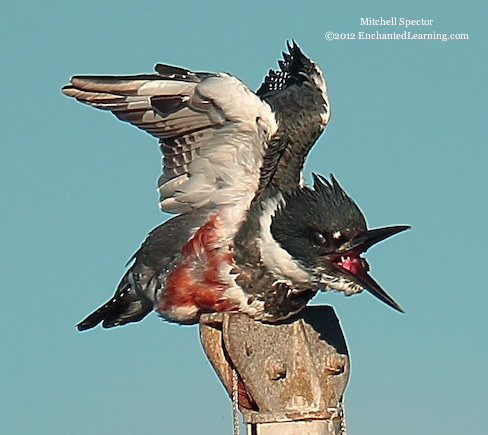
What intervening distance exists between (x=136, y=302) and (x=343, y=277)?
202 cm

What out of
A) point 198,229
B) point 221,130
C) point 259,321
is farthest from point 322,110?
point 259,321

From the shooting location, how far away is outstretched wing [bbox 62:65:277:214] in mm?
6609

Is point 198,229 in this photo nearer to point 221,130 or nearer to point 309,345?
point 221,130

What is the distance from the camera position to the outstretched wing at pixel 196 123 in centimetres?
661

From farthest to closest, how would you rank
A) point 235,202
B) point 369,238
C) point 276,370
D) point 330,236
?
point 235,202 < point 330,236 < point 369,238 < point 276,370

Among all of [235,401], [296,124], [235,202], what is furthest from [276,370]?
[296,124]

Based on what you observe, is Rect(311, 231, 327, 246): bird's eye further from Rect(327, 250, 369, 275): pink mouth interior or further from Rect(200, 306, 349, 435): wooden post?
Rect(200, 306, 349, 435): wooden post

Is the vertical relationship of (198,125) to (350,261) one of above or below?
above

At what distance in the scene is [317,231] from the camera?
20.7 feet

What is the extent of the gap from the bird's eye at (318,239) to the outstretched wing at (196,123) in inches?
26.5

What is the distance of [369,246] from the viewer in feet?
20.1

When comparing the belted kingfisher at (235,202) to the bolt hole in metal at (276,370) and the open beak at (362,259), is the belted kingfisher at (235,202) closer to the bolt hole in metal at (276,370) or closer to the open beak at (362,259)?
the open beak at (362,259)

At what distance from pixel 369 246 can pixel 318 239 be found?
35 centimetres

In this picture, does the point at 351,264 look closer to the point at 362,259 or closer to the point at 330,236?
the point at 362,259
